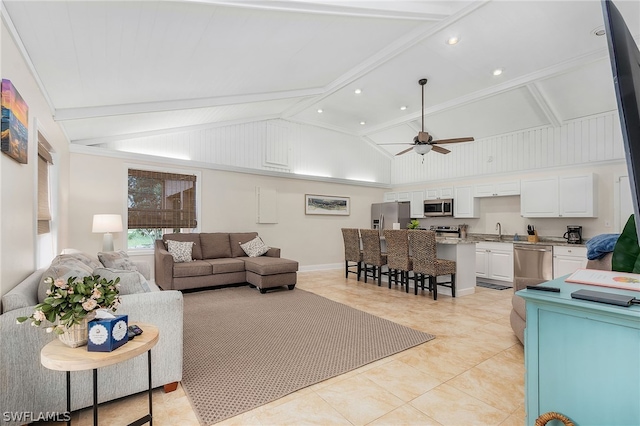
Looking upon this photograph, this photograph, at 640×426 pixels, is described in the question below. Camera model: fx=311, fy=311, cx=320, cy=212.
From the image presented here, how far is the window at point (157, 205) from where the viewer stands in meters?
5.36

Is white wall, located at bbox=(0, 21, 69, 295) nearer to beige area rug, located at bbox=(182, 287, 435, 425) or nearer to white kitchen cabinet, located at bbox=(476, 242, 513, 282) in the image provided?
beige area rug, located at bbox=(182, 287, 435, 425)

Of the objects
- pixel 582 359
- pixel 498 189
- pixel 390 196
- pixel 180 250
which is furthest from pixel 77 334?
pixel 390 196

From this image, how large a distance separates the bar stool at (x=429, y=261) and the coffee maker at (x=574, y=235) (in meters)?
Answer: 2.28

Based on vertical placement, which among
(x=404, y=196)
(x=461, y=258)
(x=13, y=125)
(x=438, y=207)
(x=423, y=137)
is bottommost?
(x=461, y=258)

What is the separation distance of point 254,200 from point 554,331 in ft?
19.6

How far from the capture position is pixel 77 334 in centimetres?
154

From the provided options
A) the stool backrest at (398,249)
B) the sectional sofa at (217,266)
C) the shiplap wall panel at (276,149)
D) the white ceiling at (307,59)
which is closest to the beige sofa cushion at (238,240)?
the sectional sofa at (217,266)

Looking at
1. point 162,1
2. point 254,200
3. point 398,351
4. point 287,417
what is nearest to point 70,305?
point 287,417

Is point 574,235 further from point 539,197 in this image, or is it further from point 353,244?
point 353,244

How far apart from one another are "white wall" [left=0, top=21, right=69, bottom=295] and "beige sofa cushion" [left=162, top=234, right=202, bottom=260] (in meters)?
2.68

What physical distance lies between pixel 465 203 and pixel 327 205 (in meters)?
3.11

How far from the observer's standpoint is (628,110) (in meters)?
0.69

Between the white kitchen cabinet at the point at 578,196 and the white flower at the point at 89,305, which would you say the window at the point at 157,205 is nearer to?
the white flower at the point at 89,305

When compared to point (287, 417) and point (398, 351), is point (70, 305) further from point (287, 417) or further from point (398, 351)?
point (398, 351)
